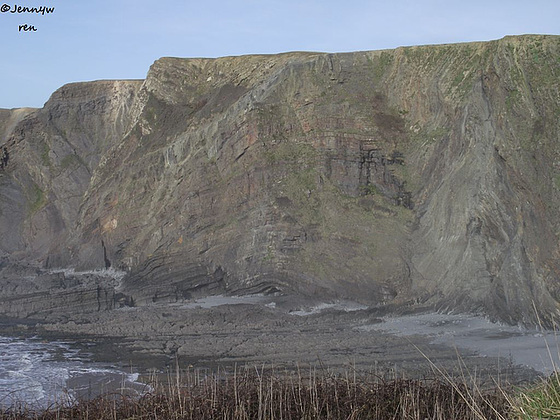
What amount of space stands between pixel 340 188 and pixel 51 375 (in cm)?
1770

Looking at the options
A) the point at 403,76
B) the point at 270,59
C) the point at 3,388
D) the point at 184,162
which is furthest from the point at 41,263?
the point at 3,388

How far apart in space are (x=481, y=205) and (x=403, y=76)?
11.5 m

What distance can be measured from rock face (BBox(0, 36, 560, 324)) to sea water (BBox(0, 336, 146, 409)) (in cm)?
831

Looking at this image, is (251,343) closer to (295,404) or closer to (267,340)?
(267,340)

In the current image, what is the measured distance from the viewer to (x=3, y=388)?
19922 mm

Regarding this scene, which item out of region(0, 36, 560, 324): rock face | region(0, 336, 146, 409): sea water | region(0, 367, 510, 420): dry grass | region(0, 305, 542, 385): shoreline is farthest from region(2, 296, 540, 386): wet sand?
region(0, 367, 510, 420): dry grass

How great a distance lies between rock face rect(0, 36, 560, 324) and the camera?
28.4 m

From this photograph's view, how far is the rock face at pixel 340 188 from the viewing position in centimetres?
2841

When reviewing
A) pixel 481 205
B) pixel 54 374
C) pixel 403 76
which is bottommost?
pixel 54 374

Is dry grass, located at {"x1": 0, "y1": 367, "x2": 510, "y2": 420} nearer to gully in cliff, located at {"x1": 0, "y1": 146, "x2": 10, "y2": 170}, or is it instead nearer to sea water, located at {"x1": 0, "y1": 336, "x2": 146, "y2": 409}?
sea water, located at {"x1": 0, "y1": 336, "x2": 146, "y2": 409}

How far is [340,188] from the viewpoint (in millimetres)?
35438

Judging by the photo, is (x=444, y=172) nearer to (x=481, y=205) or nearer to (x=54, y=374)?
(x=481, y=205)

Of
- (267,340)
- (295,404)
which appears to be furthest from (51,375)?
(295,404)

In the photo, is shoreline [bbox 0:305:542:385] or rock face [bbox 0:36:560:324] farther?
rock face [bbox 0:36:560:324]
